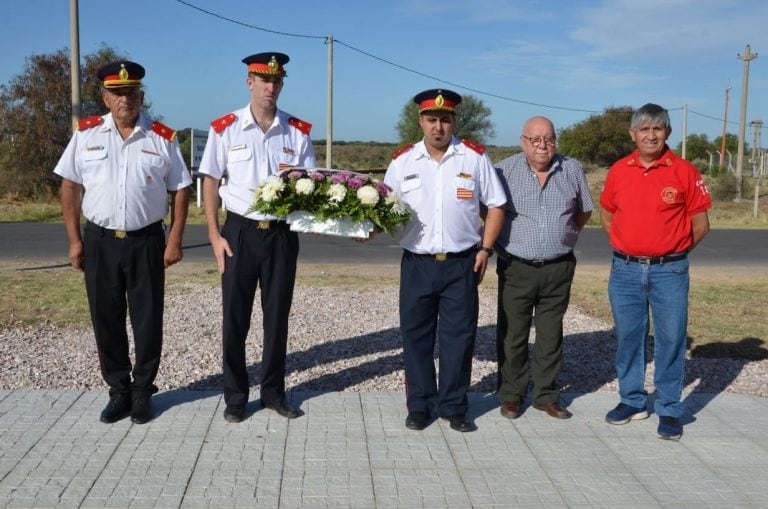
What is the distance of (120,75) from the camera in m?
4.66

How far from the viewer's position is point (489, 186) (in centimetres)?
488

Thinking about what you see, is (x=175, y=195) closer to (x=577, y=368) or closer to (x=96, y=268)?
(x=96, y=268)

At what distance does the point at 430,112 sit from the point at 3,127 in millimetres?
31254

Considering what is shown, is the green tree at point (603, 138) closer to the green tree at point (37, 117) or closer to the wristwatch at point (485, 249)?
the green tree at point (37, 117)

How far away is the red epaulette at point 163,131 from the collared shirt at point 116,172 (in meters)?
0.05

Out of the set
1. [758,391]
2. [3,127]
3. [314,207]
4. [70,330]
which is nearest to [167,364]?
[70,330]

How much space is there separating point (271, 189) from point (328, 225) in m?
0.41

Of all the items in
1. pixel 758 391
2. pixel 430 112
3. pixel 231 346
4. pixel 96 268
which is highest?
pixel 430 112

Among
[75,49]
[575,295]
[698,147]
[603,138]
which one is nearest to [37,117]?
[75,49]

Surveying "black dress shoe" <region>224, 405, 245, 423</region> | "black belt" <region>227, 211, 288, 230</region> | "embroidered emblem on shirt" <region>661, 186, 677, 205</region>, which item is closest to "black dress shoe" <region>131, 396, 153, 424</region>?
"black dress shoe" <region>224, 405, 245, 423</region>

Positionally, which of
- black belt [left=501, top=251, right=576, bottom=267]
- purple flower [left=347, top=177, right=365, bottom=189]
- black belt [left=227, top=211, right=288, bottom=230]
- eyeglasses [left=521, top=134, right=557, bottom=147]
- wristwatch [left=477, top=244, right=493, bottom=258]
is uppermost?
eyeglasses [left=521, top=134, right=557, bottom=147]

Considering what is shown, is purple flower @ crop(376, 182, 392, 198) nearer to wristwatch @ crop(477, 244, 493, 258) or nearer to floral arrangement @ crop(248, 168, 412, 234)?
floral arrangement @ crop(248, 168, 412, 234)

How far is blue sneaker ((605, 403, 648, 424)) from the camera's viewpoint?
5.10 m

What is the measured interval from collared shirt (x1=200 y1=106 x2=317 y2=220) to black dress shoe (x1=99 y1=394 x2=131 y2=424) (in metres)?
1.39
